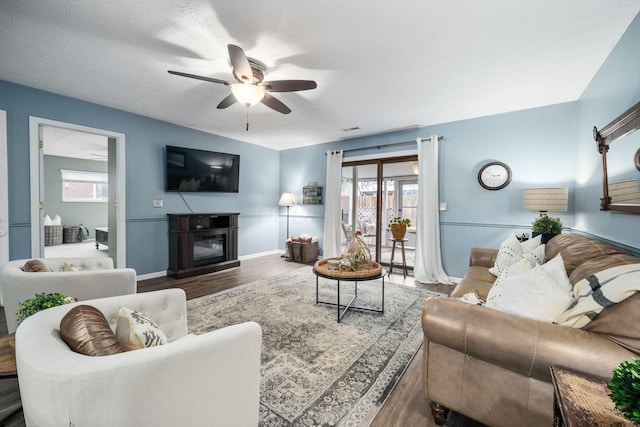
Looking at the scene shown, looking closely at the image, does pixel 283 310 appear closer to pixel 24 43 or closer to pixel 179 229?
pixel 179 229

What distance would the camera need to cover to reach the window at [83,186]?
7395 millimetres

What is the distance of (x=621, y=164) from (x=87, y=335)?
3287 mm

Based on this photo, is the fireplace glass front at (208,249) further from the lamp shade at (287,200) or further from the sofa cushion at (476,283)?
the sofa cushion at (476,283)

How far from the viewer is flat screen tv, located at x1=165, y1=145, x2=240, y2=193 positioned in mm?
4309

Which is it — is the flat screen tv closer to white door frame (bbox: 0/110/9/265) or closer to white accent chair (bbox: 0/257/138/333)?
white door frame (bbox: 0/110/9/265)

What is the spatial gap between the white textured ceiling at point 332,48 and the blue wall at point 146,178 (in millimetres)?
294

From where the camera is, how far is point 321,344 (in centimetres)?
220

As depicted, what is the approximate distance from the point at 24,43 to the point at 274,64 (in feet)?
6.91

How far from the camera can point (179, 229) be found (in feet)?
13.9

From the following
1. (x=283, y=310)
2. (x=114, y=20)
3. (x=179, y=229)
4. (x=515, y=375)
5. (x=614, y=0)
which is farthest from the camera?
(x=179, y=229)

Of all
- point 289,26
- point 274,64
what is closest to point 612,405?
point 289,26

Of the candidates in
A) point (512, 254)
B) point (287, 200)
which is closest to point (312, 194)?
point (287, 200)

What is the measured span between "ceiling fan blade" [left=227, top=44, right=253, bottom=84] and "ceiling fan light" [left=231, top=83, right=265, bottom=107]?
0.06 meters

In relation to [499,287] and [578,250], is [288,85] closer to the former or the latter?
[499,287]
